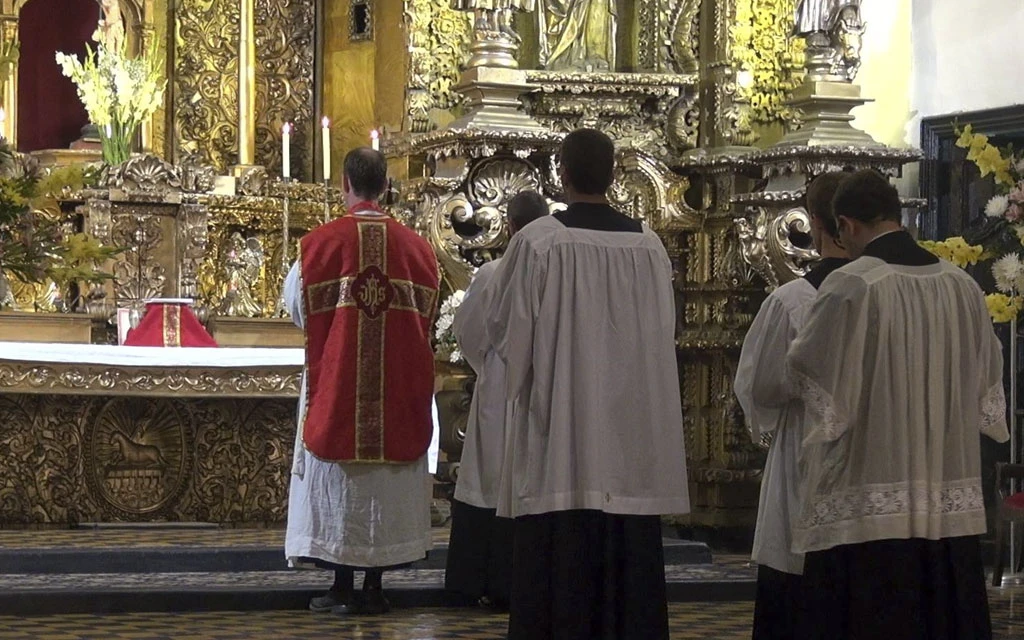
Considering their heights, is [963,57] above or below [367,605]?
above

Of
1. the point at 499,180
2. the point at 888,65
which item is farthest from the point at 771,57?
the point at 499,180

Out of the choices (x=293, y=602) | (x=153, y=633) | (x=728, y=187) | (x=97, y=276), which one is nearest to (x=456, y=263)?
(x=728, y=187)

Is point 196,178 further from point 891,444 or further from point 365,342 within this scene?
point 891,444

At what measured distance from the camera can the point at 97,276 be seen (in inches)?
195

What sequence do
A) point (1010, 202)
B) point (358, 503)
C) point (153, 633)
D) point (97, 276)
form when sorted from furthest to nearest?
point (1010, 202)
point (358, 503)
point (153, 633)
point (97, 276)

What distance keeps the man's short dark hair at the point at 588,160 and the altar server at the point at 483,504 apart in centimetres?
136

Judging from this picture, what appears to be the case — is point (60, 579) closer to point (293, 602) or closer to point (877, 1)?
point (293, 602)

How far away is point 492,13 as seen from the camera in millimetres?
9516

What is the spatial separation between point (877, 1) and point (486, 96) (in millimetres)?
2244

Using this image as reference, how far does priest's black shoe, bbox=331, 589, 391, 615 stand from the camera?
6.98m

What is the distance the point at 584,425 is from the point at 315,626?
1.63m

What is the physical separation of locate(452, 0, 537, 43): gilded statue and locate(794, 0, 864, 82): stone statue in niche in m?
1.46

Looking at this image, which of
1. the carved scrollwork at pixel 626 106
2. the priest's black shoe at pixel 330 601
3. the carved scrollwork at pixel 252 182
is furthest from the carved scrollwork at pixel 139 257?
the priest's black shoe at pixel 330 601

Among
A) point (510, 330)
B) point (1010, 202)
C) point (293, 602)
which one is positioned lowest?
point (293, 602)
